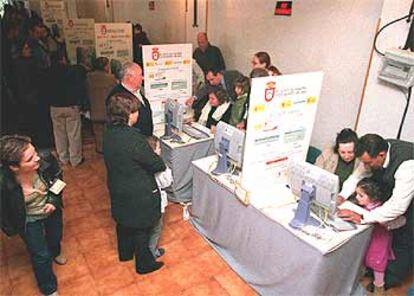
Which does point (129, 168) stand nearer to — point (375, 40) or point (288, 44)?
point (375, 40)

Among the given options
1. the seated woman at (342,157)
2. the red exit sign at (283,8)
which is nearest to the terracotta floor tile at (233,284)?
the seated woman at (342,157)

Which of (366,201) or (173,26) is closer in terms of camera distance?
(366,201)

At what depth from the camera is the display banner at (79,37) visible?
247 inches

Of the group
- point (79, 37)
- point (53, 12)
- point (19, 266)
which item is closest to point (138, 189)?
point (19, 266)

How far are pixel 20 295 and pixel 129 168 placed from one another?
1306 mm

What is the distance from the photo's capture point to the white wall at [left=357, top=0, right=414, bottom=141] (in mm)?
2842

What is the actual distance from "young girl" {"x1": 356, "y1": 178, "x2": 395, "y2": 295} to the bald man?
348 cm

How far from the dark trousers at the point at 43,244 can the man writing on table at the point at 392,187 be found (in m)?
2.01

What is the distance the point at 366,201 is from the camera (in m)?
2.27

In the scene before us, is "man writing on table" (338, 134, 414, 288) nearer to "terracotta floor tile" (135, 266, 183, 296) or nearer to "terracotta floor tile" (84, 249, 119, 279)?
"terracotta floor tile" (135, 266, 183, 296)

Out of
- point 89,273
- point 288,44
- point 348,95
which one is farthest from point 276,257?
point 288,44

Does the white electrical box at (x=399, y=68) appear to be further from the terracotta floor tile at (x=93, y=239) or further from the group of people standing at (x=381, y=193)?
the terracotta floor tile at (x=93, y=239)

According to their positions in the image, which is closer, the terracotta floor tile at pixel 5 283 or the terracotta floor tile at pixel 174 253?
the terracotta floor tile at pixel 5 283

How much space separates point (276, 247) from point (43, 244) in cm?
158
